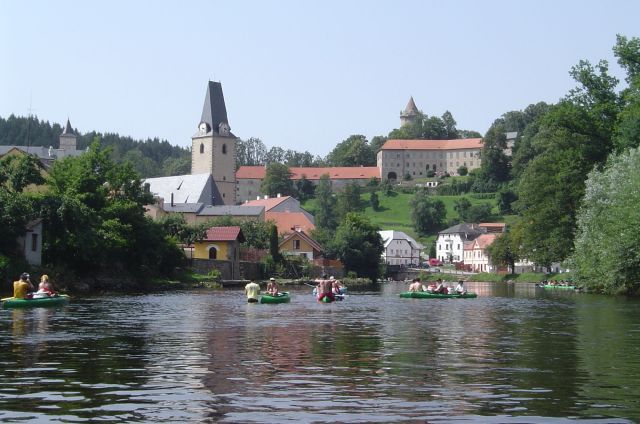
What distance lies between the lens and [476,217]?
198 metres

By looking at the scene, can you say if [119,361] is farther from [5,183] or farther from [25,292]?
[5,183]

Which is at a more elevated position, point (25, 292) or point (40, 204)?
point (40, 204)

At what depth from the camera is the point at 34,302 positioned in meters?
37.8

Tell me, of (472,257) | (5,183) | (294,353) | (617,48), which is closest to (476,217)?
(472,257)

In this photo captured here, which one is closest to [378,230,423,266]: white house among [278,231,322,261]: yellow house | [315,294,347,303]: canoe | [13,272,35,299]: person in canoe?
[278,231,322,261]: yellow house

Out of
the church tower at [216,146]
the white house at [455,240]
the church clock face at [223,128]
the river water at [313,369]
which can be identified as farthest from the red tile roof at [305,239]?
the river water at [313,369]

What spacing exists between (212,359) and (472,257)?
169787mm

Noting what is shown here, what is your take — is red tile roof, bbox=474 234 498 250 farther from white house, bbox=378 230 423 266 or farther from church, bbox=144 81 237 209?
church, bbox=144 81 237 209

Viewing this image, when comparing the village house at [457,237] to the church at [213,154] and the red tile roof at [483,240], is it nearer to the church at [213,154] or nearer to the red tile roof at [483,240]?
the red tile roof at [483,240]

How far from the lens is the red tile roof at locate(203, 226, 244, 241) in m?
93.0

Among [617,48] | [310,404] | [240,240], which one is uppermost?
[617,48]

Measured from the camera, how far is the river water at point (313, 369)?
13873 mm

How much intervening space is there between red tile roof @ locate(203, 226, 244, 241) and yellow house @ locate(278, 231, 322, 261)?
25245 mm

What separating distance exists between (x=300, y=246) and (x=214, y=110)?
5219 cm
